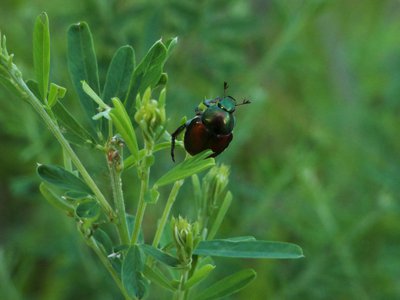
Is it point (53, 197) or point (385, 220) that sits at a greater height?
point (385, 220)

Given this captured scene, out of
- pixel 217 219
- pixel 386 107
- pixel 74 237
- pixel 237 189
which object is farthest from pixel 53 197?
pixel 386 107

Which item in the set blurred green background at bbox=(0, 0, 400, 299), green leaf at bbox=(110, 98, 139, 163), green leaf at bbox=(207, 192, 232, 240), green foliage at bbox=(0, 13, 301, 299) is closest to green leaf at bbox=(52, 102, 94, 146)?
green foliage at bbox=(0, 13, 301, 299)

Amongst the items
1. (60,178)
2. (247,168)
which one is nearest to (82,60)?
(60,178)

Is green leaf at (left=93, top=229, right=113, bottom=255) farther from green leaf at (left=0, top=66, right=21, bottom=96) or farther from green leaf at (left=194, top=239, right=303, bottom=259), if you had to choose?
green leaf at (left=0, top=66, right=21, bottom=96)

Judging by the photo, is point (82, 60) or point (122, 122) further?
point (82, 60)

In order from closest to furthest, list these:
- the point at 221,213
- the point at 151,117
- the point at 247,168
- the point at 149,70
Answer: the point at 151,117
the point at 149,70
the point at 221,213
the point at 247,168

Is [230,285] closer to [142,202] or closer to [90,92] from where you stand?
[142,202]

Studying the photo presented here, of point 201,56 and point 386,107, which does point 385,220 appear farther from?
point 201,56
